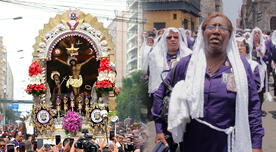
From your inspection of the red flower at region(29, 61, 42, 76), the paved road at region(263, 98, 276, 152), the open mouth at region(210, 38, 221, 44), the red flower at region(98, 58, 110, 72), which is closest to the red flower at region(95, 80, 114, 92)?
the red flower at region(98, 58, 110, 72)

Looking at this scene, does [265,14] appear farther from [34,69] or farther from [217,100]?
[217,100]

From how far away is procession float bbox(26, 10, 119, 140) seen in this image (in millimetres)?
22906

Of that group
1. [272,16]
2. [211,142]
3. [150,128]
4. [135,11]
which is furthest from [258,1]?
[211,142]

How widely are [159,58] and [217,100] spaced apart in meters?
5.59

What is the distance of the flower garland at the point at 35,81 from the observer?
22797 millimetres

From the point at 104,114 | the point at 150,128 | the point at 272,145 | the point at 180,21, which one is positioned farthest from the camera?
the point at 180,21

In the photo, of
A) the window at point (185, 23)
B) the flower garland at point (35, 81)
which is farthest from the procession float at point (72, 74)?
the window at point (185, 23)

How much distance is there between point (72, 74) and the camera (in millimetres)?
24484

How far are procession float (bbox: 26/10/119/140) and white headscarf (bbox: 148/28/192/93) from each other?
1204 cm

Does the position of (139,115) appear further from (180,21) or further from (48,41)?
(180,21)

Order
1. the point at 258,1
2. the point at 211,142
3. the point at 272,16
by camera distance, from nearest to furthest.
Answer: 1. the point at 211,142
2. the point at 272,16
3. the point at 258,1

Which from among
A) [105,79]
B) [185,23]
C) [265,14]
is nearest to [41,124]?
[105,79]

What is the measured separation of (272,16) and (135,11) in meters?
48.3

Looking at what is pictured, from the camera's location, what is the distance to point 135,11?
1603cm
